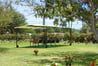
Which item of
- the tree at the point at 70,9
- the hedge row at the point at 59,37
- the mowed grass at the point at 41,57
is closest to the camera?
the mowed grass at the point at 41,57

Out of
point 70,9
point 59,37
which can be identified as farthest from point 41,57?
point 59,37

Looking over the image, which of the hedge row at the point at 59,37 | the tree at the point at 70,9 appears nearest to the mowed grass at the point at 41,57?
the tree at the point at 70,9

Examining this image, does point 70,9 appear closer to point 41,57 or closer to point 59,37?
point 41,57

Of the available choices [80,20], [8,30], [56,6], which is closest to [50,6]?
[56,6]

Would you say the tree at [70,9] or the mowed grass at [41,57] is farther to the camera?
the tree at [70,9]

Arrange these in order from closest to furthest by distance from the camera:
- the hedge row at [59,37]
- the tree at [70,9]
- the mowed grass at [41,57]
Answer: the mowed grass at [41,57]
the tree at [70,9]
the hedge row at [59,37]

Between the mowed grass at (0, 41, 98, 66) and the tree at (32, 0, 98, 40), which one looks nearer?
the mowed grass at (0, 41, 98, 66)

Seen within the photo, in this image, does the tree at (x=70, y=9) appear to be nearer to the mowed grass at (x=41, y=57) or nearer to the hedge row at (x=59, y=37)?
the mowed grass at (x=41, y=57)

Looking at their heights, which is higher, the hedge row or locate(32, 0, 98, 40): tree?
locate(32, 0, 98, 40): tree

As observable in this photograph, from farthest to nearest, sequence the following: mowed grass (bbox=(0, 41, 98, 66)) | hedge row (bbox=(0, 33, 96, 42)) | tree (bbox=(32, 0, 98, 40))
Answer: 1. hedge row (bbox=(0, 33, 96, 42))
2. tree (bbox=(32, 0, 98, 40))
3. mowed grass (bbox=(0, 41, 98, 66))

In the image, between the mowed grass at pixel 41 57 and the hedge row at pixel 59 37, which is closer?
the mowed grass at pixel 41 57

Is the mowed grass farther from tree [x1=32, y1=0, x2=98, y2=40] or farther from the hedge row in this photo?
the hedge row

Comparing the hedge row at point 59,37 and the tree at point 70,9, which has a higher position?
the tree at point 70,9

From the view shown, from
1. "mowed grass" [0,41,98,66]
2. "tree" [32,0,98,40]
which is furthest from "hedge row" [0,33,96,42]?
"tree" [32,0,98,40]
